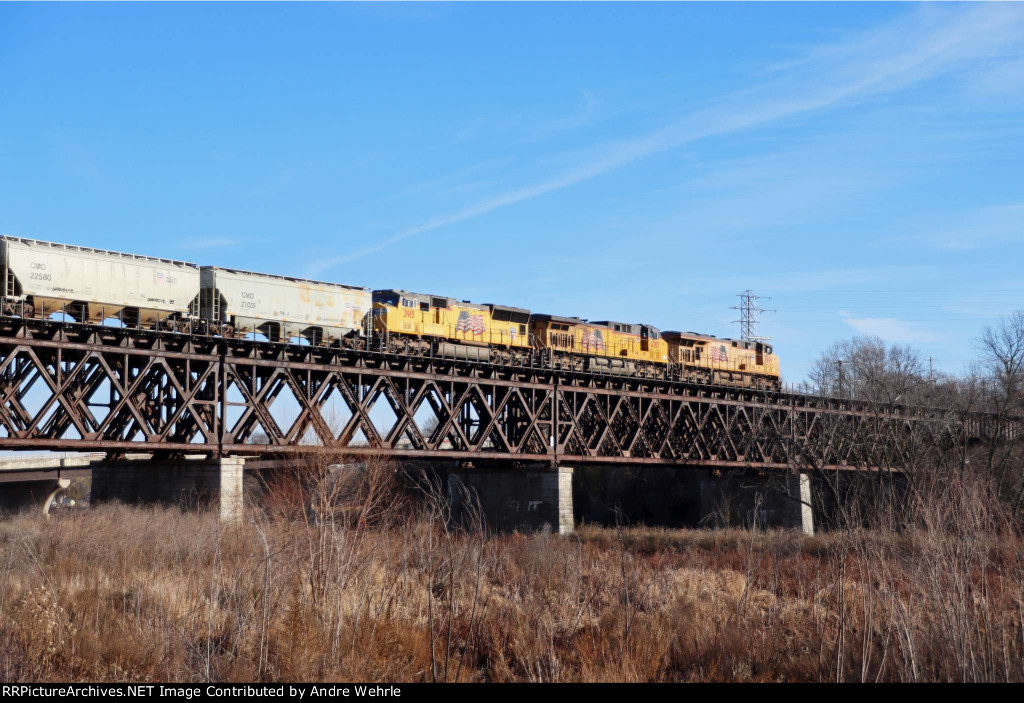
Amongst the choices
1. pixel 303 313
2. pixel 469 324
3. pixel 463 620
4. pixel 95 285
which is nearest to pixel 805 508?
pixel 469 324

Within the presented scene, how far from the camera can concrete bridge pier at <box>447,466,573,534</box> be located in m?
57.2

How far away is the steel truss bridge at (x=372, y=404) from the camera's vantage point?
129 feet

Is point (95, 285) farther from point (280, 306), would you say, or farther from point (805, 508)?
point (805, 508)

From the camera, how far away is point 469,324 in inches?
2191

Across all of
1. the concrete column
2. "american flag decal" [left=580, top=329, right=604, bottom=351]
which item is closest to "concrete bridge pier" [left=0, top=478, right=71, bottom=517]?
"american flag decal" [left=580, top=329, right=604, bottom=351]

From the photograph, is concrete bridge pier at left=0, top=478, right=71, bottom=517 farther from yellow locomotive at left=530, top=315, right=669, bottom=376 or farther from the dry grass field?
the dry grass field

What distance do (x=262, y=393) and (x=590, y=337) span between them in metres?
26.3

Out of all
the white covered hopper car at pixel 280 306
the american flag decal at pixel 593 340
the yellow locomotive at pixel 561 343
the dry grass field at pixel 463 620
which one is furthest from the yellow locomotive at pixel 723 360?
the dry grass field at pixel 463 620

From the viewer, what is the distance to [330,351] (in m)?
47.6

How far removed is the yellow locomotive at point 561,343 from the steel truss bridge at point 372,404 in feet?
4.29

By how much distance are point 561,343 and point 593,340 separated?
3872 mm

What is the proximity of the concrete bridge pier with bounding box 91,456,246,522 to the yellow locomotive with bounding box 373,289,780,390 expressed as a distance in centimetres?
1119

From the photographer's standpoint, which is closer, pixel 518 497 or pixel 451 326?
pixel 451 326

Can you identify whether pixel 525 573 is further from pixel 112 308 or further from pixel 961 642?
pixel 112 308
